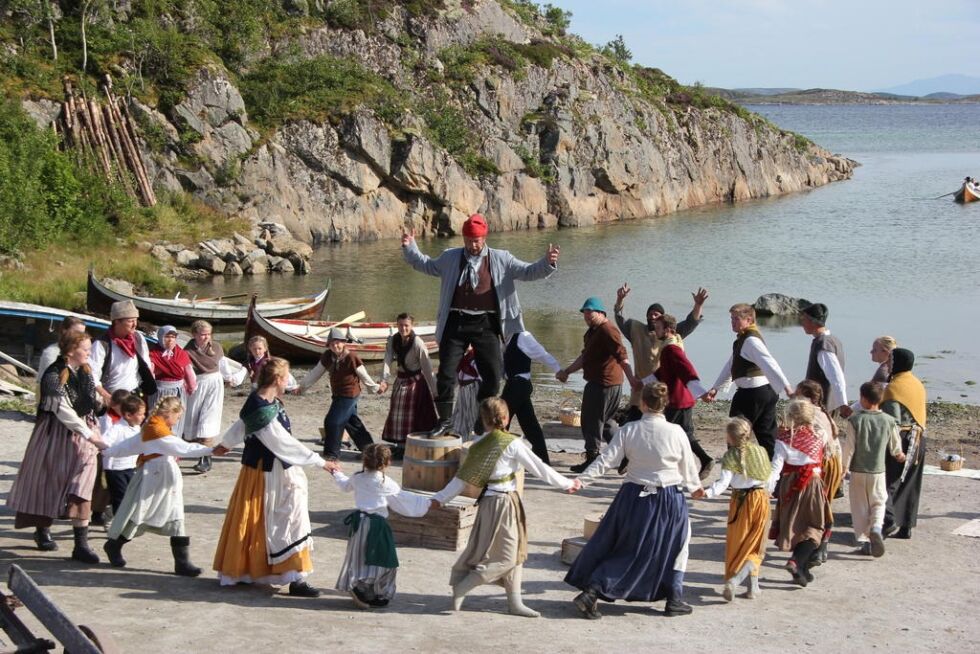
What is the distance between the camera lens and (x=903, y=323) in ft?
97.2

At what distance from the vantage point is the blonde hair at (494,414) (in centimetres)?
804

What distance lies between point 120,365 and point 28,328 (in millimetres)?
10848

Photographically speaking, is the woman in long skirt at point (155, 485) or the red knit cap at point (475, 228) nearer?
the woman in long skirt at point (155, 485)

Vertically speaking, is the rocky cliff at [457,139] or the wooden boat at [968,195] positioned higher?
the rocky cliff at [457,139]

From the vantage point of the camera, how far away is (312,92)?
44938 millimetres

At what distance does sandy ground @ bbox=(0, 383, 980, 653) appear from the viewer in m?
7.57

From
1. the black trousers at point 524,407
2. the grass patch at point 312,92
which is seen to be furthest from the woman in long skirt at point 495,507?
the grass patch at point 312,92

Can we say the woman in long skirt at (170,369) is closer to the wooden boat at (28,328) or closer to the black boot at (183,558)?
the black boot at (183,558)

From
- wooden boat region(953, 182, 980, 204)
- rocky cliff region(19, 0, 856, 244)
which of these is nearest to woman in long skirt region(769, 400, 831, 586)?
rocky cliff region(19, 0, 856, 244)

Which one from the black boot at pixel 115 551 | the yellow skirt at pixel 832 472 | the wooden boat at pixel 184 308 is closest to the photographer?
the black boot at pixel 115 551

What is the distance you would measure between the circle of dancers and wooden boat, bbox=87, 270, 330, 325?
48.4ft

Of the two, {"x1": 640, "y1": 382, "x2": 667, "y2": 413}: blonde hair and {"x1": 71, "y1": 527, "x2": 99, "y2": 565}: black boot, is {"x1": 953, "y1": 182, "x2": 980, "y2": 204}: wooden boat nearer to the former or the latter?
{"x1": 640, "y1": 382, "x2": 667, "y2": 413}: blonde hair

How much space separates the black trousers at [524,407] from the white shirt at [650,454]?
3949mm

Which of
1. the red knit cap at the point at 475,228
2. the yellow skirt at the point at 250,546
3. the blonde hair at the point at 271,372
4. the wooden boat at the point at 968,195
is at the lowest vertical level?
the wooden boat at the point at 968,195
